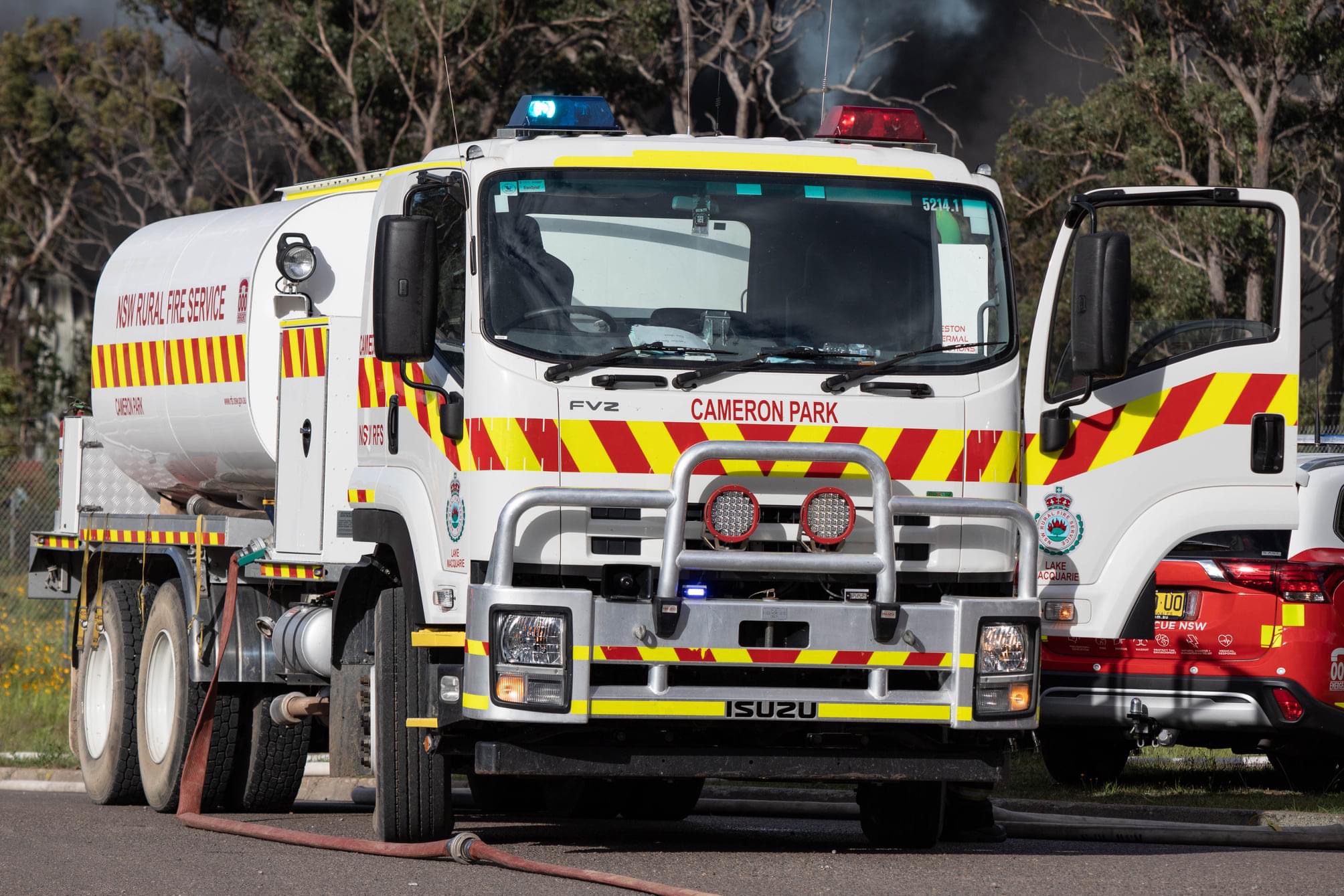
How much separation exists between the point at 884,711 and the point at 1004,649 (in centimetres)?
54

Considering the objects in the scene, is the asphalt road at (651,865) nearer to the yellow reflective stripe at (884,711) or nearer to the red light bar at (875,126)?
the yellow reflective stripe at (884,711)

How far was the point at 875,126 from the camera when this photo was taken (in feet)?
29.0

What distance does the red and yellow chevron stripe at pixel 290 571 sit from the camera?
395 inches

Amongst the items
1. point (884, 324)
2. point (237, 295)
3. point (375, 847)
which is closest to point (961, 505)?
point (884, 324)

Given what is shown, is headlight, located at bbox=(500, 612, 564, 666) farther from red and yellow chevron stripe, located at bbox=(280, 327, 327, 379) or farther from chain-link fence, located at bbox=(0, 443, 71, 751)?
chain-link fence, located at bbox=(0, 443, 71, 751)

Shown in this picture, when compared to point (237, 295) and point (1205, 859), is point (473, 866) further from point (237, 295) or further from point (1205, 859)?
point (237, 295)

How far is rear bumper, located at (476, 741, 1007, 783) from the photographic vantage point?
7.87m

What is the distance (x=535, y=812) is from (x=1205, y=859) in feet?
Result: 12.5

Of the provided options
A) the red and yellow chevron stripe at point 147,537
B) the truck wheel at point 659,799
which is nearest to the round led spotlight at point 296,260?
the red and yellow chevron stripe at point 147,537

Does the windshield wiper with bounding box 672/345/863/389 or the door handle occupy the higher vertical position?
the windshield wiper with bounding box 672/345/863/389

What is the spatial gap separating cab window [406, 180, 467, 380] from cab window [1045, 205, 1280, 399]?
8.85 feet

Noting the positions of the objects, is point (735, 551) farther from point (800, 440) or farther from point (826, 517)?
point (800, 440)

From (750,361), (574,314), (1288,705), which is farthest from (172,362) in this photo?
(1288,705)

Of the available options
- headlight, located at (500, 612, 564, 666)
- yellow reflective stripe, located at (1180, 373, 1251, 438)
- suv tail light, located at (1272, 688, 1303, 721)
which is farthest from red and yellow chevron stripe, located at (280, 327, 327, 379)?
suv tail light, located at (1272, 688, 1303, 721)
